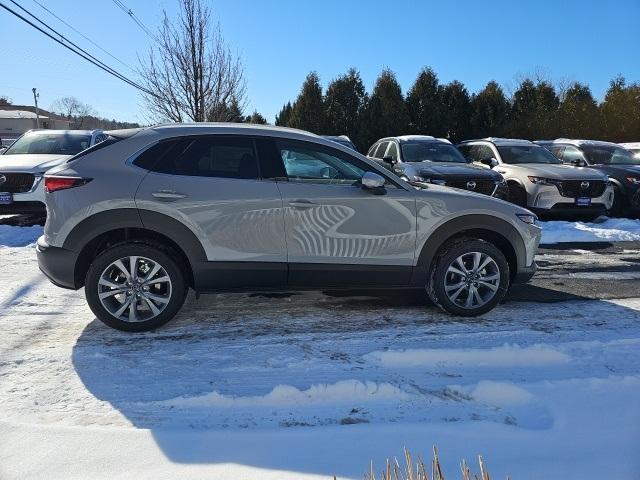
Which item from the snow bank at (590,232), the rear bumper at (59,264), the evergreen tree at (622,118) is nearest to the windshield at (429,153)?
the snow bank at (590,232)

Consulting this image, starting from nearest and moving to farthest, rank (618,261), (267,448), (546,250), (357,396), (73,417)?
(267,448), (73,417), (357,396), (618,261), (546,250)

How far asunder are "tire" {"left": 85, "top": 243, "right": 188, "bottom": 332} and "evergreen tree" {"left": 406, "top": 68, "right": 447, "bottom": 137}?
20.9 meters

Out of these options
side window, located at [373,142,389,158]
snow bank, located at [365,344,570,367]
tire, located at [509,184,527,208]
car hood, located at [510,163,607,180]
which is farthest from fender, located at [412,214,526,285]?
side window, located at [373,142,389,158]

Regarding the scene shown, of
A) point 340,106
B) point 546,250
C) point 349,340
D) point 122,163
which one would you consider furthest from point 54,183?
point 340,106

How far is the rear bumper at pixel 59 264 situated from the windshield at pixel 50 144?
7115mm

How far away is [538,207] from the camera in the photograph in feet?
33.0

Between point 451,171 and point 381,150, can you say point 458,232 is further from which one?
point 381,150

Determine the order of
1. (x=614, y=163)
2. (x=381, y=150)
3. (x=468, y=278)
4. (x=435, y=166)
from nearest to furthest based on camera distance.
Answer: (x=468, y=278) < (x=435, y=166) < (x=381, y=150) < (x=614, y=163)

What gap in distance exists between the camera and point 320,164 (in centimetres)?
442

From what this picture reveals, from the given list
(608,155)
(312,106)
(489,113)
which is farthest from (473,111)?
(608,155)

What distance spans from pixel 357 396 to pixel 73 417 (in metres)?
1.73

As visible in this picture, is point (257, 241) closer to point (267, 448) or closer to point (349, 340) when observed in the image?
point (349, 340)

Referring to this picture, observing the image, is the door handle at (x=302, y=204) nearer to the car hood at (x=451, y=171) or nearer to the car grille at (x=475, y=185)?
the car hood at (x=451, y=171)

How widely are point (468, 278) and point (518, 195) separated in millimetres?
6550
